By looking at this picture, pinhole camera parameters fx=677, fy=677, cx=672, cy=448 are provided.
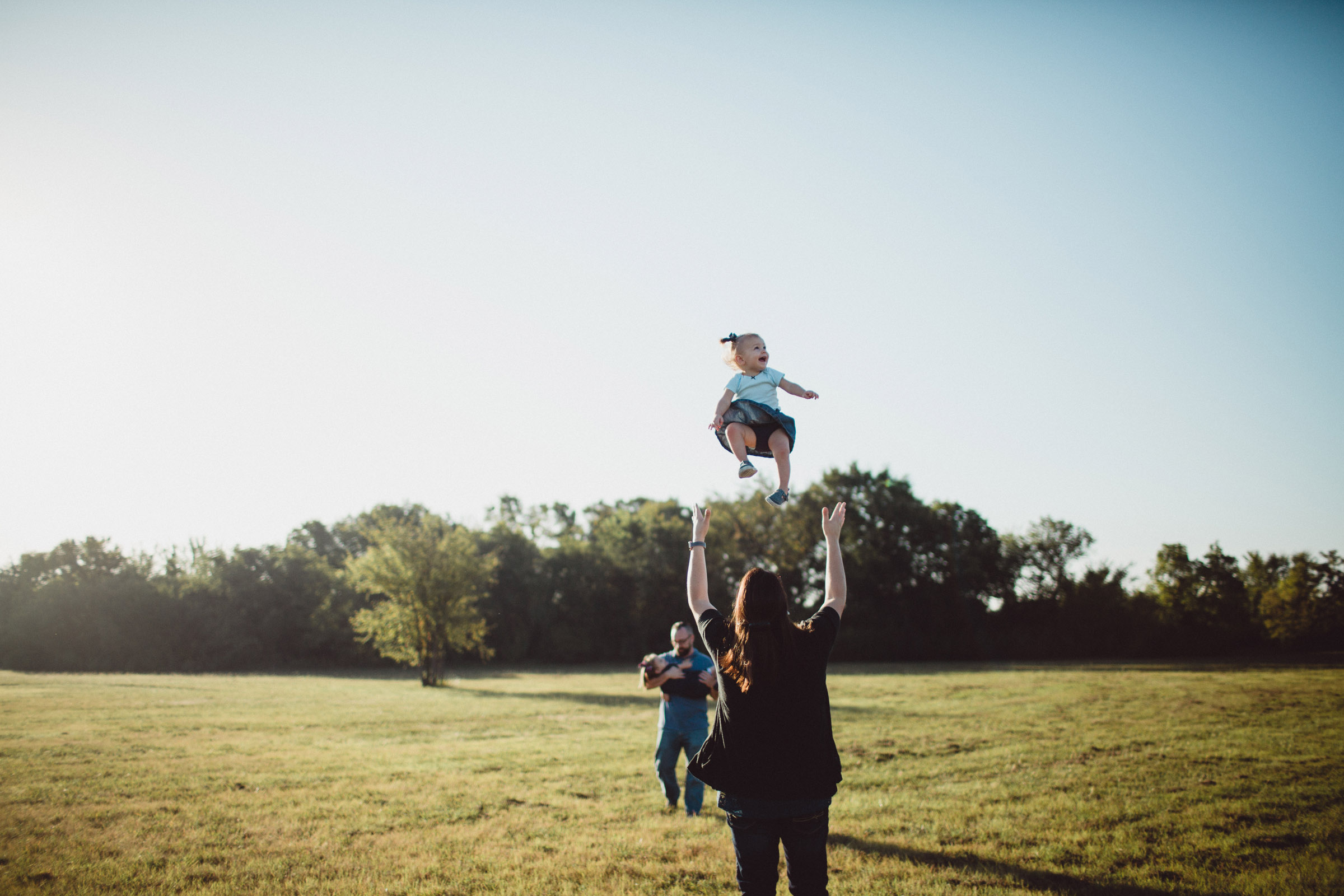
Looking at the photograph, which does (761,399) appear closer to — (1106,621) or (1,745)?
(1,745)

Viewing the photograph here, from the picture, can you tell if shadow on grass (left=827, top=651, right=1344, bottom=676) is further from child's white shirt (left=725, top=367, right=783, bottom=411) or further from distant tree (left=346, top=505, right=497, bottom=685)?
child's white shirt (left=725, top=367, right=783, bottom=411)

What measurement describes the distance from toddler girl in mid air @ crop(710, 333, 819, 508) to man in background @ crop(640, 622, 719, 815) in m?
4.44

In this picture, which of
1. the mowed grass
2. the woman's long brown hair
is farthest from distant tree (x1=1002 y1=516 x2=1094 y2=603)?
the woman's long brown hair

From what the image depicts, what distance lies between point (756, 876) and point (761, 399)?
2697 millimetres

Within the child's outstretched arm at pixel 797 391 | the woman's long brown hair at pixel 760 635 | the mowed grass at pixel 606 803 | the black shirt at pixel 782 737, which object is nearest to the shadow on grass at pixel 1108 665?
the mowed grass at pixel 606 803

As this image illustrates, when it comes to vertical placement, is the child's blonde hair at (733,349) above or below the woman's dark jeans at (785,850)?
above

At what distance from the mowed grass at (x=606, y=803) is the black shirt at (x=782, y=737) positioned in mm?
3775

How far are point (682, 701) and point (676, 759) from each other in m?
0.79

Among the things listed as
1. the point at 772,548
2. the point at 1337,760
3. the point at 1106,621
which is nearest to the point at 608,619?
the point at 772,548

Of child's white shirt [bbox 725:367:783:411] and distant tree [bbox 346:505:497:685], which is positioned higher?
child's white shirt [bbox 725:367:783:411]

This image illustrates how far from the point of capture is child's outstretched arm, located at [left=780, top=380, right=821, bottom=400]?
15.5 feet

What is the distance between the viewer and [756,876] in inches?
129

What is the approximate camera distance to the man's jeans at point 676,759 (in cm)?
842

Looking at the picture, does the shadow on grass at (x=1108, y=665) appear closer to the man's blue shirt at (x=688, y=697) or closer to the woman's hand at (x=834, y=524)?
the man's blue shirt at (x=688, y=697)
